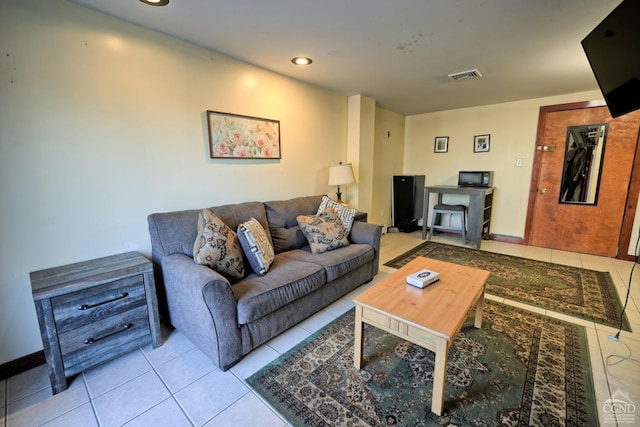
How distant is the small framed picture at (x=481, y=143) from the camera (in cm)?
433

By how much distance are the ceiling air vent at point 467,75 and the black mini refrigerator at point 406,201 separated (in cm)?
210

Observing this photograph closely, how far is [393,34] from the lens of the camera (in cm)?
201

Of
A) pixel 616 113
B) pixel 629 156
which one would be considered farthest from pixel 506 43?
pixel 629 156

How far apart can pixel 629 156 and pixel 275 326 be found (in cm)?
468

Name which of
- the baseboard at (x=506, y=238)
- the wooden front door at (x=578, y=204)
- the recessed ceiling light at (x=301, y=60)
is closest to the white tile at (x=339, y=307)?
the recessed ceiling light at (x=301, y=60)

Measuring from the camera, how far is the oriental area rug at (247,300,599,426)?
1.30 metres

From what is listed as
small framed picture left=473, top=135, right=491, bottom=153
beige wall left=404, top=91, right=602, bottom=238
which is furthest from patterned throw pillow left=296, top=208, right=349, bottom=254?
small framed picture left=473, top=135, right=491, bottom=153

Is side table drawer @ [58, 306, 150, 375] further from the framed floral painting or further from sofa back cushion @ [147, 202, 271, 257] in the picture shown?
the framed floral painting

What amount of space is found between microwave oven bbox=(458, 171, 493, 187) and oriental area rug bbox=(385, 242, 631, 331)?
120cm

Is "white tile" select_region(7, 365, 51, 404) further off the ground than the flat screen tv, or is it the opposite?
the flat screen tv

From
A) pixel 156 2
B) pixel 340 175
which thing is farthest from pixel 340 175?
pixel 156 2

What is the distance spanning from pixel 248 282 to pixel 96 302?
2.83 feet

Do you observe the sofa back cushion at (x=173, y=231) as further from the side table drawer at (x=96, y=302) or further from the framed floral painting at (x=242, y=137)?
the framed floral painting at (x=242, y=137)

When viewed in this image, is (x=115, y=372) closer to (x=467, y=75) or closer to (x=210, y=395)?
(x=210, y=395)
